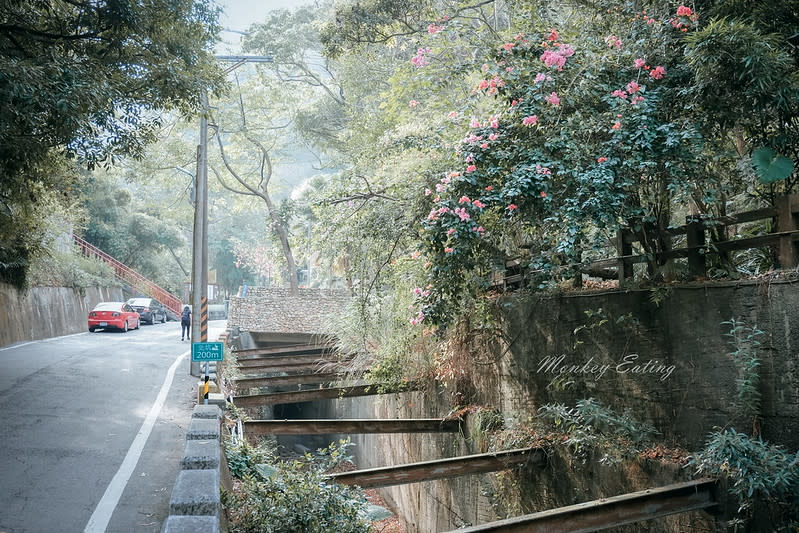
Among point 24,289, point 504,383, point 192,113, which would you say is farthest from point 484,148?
point 24,289

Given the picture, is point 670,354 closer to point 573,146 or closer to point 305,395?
point 573,146

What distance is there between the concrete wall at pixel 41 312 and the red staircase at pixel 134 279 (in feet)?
22.1

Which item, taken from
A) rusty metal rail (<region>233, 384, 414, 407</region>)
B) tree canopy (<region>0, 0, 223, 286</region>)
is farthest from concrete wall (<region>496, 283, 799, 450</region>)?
tree canopy (<region>0, 0, 223, 286</region>)

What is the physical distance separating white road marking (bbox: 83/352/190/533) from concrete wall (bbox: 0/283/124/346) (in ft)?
44.3

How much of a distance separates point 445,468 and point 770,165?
5025mm

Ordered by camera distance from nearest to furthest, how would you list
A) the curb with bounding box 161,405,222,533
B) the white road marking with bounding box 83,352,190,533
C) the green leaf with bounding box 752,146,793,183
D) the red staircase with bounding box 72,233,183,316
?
the curb with bounding box 161,405,222,533 → the green leaf with bounding box 752,146,793,183 → the white road marking with bounding box 83,352,190,533 → the red staircase with bounding box 72,233,183,316

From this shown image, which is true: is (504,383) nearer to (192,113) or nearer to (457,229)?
(457,229)

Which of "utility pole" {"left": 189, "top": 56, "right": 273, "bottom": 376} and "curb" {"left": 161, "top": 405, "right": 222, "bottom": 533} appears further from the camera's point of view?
"utility pole" {"left": 189, "top": 56, "right": 273, "bottom": 376}

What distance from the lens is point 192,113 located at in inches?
465

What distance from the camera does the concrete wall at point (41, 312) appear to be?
2259 centimetres

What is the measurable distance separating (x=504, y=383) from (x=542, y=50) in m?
4.94

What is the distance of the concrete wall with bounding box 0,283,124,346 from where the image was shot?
22594 mm

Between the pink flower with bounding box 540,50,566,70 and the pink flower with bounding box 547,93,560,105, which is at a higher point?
the pink flower with bounding box 540,50,566,70

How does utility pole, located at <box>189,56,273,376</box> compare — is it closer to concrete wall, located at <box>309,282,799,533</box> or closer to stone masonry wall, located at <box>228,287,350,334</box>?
concrete wall, located at <box>309,282,799,533</box>
